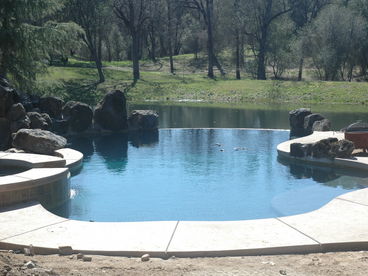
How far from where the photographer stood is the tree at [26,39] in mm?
21484

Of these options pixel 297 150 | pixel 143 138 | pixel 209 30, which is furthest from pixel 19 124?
pixel 209 30

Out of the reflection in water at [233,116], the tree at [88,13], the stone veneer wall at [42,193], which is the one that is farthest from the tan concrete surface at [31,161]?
the tree at [88,13]

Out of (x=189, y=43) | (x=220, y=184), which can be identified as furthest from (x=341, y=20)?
(x=220, y=184)

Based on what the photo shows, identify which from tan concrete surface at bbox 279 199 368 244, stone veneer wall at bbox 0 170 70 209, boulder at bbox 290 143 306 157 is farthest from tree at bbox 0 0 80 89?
tan concrete surface at bbox 279 199 368 244

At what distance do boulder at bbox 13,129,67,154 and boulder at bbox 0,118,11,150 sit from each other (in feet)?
3.84

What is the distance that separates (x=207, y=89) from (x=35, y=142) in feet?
96.5

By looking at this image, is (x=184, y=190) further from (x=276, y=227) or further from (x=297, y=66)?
(x=297, y=66)

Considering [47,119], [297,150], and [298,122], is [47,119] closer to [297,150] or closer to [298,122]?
[297,150]

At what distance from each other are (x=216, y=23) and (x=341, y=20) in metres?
14.2

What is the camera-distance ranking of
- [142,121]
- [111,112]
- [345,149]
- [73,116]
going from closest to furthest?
[345,149] < [73,116] < [111,112] < [142,121]

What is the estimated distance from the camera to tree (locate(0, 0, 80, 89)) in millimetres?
21484

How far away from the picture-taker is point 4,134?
14969 mm

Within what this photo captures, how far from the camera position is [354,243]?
672cm

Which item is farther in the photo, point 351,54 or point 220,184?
point 351,54
